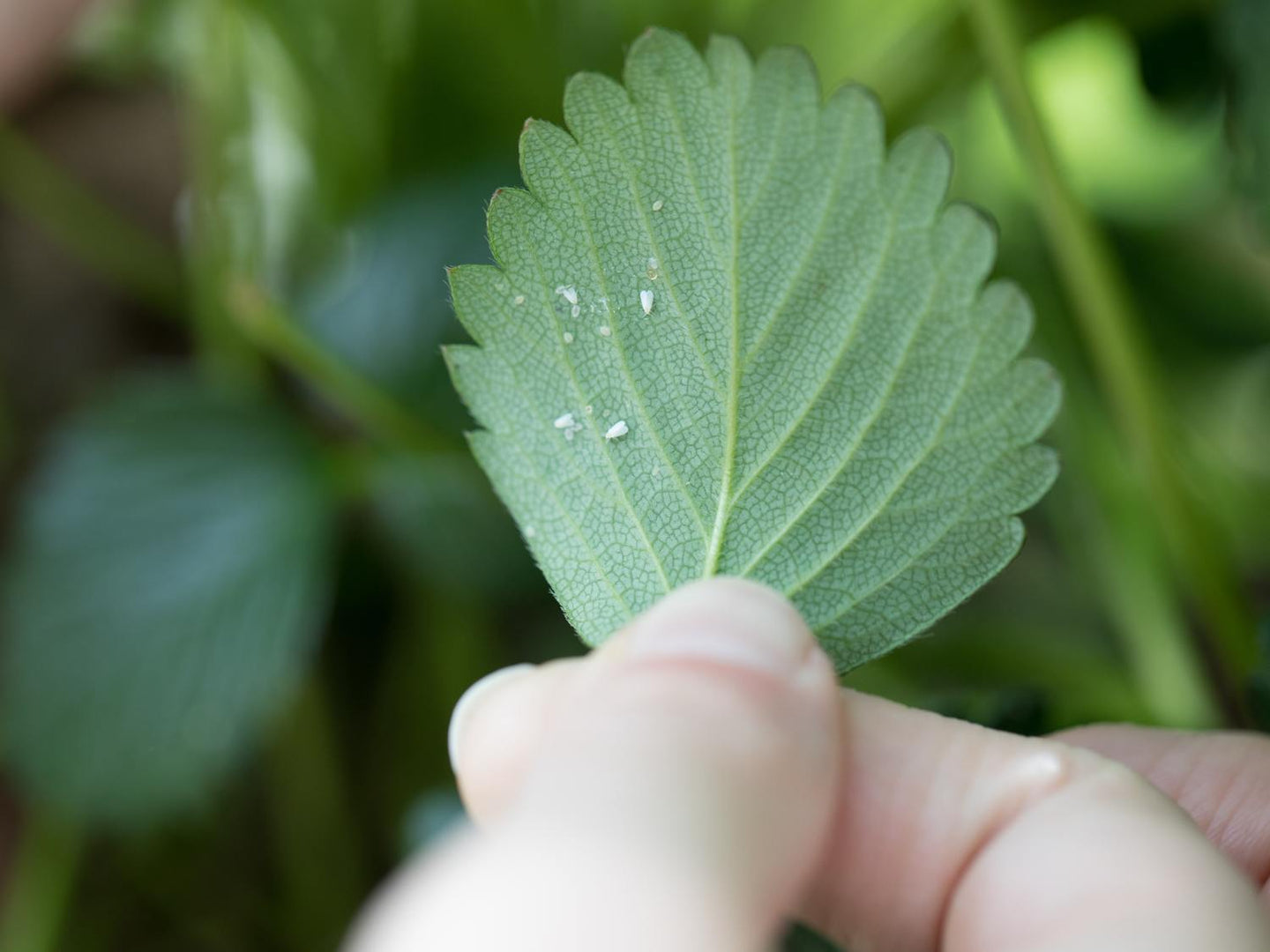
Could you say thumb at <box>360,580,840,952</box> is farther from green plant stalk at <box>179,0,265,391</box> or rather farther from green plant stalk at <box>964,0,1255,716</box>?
green plant stalk at <box>179,0,265,391</box>

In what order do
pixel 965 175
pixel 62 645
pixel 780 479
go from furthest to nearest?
pixel 965 175 < pixel 62 645 < pixel 780 479

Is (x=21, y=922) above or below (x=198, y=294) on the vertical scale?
below

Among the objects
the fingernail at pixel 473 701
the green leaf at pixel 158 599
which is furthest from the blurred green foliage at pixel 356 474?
the fingernail at pixel 473 701

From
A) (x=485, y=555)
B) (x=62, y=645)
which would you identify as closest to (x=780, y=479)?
(x=485, y=555)

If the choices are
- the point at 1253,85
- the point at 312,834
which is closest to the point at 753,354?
the point at 1253,85

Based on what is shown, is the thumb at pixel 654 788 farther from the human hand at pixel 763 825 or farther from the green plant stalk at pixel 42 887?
the green plant stalk at pixel 42 887

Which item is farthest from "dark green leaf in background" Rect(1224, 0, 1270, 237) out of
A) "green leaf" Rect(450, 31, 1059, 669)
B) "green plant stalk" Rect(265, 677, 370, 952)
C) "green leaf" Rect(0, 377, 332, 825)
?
"green plant stalk" Rect(265, 677, 370, 952)

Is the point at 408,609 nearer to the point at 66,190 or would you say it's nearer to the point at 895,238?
the point at 66,190
